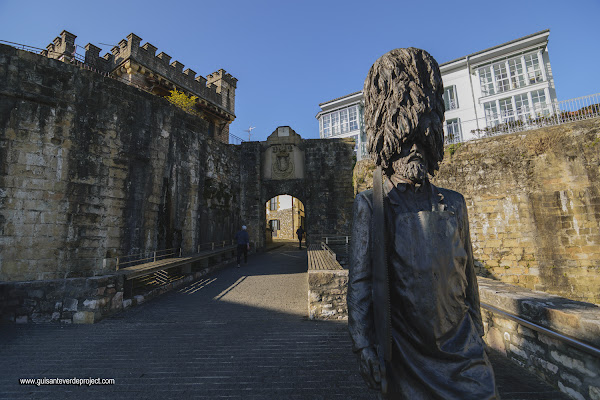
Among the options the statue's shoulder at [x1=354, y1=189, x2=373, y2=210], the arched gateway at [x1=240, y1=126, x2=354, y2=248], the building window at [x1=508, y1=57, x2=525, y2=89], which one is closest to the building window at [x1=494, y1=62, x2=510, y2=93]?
the building window at [x1=508, y1=57, x2=525, y2=89]

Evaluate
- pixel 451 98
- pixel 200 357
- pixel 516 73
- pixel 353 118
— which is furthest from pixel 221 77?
pixel 516 73

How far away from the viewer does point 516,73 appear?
19.0 metres

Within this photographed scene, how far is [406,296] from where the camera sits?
1.31m

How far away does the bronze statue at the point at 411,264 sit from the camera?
1.23 metres

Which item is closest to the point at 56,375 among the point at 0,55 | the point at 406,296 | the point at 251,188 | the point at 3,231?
the point at 406,296

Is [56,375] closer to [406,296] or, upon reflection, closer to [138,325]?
[138,325]

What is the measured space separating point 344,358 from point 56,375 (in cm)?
338

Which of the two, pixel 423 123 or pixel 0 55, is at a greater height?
pixel 0 55

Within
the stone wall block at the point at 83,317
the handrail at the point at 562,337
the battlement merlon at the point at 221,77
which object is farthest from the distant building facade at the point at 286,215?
the handrail at the point at 562,337

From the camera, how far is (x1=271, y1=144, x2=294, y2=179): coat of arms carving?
16.3 meters

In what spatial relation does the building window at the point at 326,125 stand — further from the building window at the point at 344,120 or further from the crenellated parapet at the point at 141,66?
the crenellated parapet at the point at 141,66

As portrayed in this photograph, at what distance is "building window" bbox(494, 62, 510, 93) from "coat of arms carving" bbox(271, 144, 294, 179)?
16124mm

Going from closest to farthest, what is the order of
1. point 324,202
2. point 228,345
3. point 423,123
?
point 423,123, point 228,345, point 324,202

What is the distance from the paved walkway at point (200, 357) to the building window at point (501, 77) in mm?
22356
